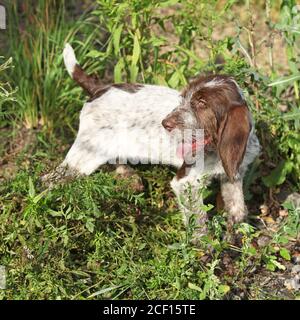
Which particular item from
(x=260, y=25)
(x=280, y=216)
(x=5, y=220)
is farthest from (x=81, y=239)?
(x=260, y=25)

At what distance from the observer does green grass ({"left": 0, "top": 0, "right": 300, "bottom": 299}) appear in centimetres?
397

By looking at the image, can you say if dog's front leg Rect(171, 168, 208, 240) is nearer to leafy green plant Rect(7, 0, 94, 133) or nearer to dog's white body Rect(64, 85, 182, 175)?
dog's white body Rect(64, 85, 182, 175)

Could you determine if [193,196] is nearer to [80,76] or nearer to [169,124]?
[169,124]

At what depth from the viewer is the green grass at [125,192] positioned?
3973 mm

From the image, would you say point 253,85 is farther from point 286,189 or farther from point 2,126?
point 2,126

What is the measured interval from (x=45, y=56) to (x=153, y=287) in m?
2.39

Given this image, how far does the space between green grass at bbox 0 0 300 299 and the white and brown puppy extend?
0.21 m

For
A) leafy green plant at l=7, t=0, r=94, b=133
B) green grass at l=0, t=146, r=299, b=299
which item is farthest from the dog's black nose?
leafy green plant at l=7, t=0, r=94, b=133

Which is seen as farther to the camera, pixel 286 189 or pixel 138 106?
pixel 286 189

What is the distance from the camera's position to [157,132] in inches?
184

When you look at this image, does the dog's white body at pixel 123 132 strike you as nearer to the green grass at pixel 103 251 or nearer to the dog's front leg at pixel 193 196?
the dog's front leg at pixel 193 196

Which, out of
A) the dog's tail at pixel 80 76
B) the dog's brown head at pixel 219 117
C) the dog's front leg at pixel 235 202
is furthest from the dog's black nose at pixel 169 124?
the dog's tail at pixel 80 76

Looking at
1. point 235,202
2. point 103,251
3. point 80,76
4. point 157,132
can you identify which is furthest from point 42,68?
point 103,251

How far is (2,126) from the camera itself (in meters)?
5.76
